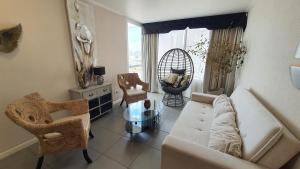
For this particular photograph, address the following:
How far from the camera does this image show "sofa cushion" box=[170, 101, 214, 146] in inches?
59.1

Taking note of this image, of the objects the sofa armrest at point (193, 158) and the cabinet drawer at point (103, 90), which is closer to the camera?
the sofa armrest at point (193, 158)

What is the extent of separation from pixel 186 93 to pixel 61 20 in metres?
3.54

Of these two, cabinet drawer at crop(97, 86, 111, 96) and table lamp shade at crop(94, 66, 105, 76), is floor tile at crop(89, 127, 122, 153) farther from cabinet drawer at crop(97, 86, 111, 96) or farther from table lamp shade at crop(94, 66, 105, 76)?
table lamp shade at crop(94, 66, 105, 76)

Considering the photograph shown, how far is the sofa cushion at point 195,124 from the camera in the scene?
1501 mm

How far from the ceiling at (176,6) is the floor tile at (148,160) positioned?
2558 millimetres

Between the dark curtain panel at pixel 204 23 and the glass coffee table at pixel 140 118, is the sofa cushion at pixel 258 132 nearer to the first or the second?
the glass coffee table at pixel 140 118

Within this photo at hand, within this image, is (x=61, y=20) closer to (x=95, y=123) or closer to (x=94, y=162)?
(x=95, y=123)

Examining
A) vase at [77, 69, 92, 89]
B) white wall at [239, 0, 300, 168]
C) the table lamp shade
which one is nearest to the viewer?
white wall at [239, 0, 300, 168]

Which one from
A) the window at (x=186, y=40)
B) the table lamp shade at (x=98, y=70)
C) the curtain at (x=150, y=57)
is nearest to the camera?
the table lamp shade at (x=98, y=70)

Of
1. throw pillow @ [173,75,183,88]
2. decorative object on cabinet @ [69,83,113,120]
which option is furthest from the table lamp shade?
throw pillow @ [173,75,183,88]

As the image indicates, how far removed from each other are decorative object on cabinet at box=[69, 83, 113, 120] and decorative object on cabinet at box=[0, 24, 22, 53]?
99cm

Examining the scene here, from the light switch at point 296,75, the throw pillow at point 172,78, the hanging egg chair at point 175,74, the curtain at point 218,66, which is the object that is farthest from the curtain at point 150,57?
the light switch at point 296,75

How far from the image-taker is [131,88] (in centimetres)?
350

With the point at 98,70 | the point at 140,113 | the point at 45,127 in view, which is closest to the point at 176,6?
the point at 98,70
